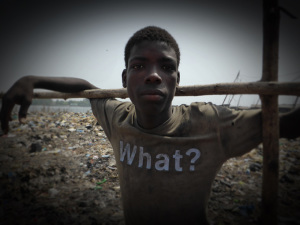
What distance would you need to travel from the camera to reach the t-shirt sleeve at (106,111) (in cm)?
162

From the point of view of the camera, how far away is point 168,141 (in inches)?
46.9

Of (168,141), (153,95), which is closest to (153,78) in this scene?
(153,95)

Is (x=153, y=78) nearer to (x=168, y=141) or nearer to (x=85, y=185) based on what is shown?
(x=168, y=141)

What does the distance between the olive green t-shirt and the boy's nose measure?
1.18 ft

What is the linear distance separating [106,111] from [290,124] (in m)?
1.56

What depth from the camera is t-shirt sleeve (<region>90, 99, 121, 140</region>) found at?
1616 mm

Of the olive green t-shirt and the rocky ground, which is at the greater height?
the olive green t-shirt

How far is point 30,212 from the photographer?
240cm

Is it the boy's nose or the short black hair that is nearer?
the boy's nose

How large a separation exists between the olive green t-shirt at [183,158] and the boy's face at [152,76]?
23cm

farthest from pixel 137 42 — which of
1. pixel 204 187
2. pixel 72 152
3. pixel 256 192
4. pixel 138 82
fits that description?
pixel 72 152

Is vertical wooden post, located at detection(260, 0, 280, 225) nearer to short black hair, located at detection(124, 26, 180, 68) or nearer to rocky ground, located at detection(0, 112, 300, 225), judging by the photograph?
short black hair, located at detection(124, 26, 180, 68)

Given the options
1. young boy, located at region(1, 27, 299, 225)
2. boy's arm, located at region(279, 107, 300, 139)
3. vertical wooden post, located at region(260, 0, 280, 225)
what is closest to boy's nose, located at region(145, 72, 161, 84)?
young boy, located at region(1, 27, 299, 225)

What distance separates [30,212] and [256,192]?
398 centimetres
